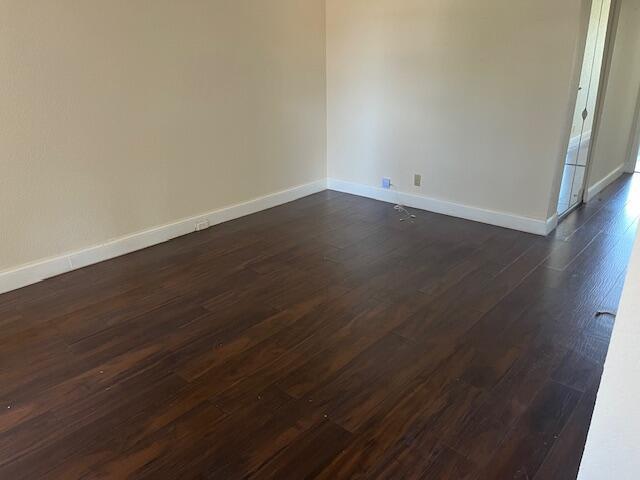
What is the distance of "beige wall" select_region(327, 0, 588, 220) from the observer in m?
3.33

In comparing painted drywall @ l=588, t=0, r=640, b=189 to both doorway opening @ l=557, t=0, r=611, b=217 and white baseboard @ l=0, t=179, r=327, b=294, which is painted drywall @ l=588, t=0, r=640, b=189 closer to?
doorway opening @ l=557, t=0, r=611, b=217

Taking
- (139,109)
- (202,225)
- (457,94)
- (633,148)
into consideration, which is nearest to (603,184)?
(633,148)

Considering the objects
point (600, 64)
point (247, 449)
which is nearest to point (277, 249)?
point (247, 449)

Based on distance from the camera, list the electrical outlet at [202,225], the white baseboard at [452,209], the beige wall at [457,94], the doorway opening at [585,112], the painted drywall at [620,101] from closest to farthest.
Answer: the beige wall at [457,94] < the doorway opening at [585,112] < the white baseboard at [452,209] < the electrical outlet at [202,225] < the painted drywall at [620,101]

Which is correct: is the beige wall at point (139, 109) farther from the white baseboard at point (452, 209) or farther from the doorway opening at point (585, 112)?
the doorway opening at point (585, 112)

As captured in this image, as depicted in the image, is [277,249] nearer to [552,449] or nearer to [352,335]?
[352,335]

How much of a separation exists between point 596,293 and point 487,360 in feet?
3.38

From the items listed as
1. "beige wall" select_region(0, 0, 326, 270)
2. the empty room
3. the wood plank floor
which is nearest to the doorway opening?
the empty room

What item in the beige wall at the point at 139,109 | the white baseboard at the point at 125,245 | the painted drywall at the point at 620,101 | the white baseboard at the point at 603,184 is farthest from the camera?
the white baseboard at the point at 603,184

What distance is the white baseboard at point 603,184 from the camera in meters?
4.43

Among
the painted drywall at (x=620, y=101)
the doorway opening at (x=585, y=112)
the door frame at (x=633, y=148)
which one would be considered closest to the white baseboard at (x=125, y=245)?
the doorway opening at (x=585, y=112)

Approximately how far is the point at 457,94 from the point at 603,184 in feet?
6.89

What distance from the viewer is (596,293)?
277 cm

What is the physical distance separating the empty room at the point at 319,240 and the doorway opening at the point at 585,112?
0.04m
